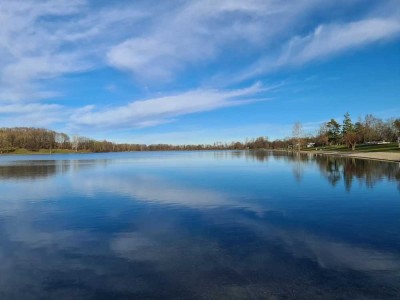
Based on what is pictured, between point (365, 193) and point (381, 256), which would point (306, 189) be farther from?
point (381, 256)

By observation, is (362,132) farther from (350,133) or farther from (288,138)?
(288,138)

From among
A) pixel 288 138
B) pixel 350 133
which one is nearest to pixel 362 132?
pixel 350 133

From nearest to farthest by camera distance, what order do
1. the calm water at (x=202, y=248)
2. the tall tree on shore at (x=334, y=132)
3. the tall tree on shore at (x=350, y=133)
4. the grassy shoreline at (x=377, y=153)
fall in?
the calm water at (x=202, y=248)
the grassy shoreline at (x=377, y=153)
the tall tree on shore at (x=350, y=133)
the tall tree on shore at (x=334, y=132)

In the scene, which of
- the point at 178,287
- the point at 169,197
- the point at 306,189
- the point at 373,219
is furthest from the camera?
the point at 306,189

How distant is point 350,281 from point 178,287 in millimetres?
3084

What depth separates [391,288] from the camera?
17.5ft

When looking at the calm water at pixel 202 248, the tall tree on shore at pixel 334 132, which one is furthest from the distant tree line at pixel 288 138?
the calm water at pixel 202 248

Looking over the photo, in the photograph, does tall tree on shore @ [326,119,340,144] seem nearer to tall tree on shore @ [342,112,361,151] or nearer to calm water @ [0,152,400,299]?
tall tree on shore @ [342,112,361,151]

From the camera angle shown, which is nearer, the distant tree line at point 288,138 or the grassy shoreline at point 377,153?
the grassy shoreline at point 377,153

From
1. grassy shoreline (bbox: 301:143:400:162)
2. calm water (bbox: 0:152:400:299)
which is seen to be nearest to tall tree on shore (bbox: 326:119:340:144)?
grassy shoreline (bbox: 301:143:400:162)

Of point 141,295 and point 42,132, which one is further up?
point 42,132

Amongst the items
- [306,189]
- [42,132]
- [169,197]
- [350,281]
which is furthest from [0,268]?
[42,132]

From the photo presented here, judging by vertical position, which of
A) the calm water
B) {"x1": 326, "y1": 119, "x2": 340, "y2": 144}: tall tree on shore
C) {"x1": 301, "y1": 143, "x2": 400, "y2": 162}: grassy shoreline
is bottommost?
the calm water

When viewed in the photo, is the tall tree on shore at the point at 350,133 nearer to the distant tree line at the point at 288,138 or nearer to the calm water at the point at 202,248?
the distant tree line at the point at 288,138
